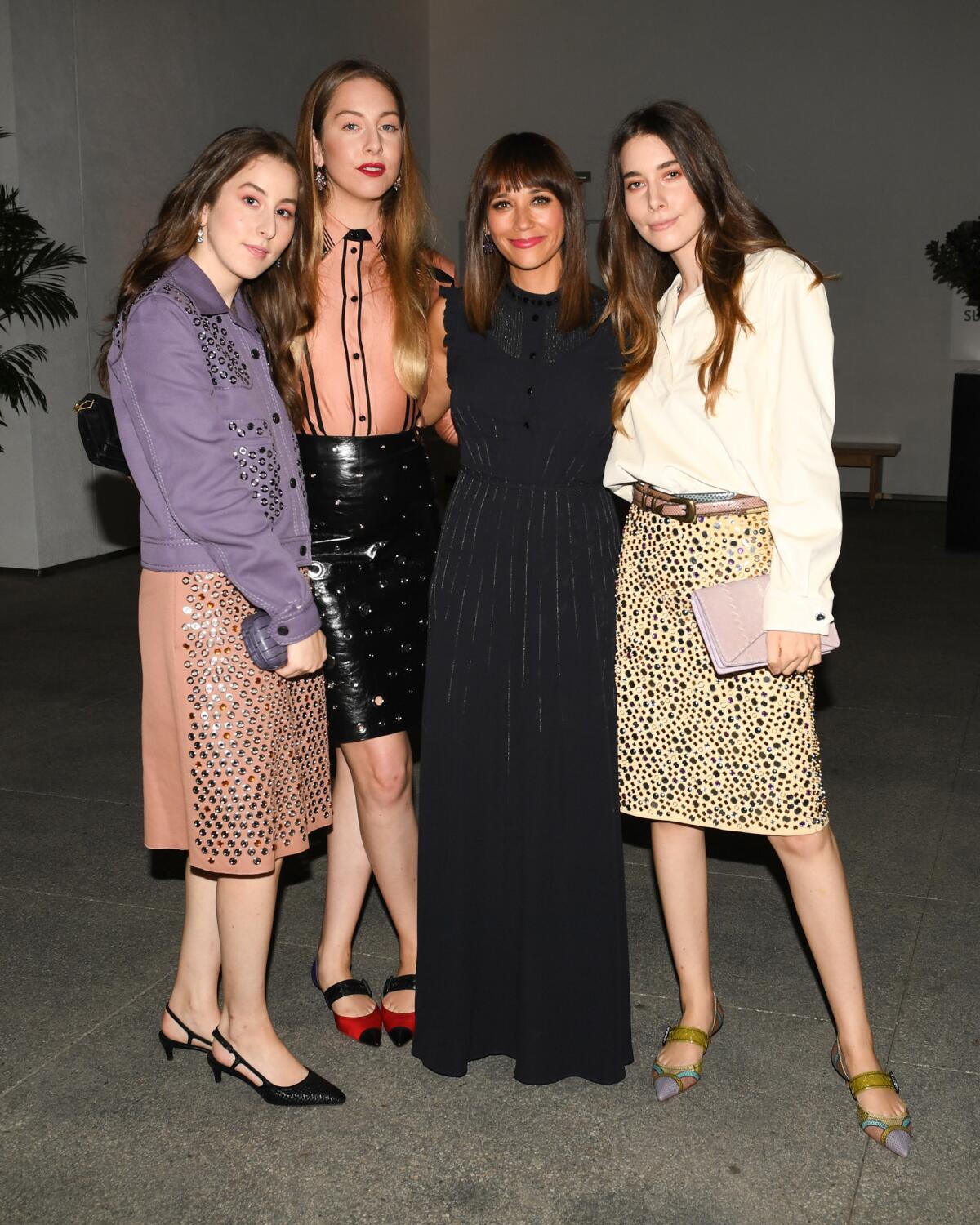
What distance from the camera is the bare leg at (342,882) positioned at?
2.95 meters

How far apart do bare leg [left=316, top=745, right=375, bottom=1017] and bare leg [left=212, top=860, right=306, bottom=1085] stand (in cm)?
37

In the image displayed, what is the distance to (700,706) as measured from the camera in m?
2.44

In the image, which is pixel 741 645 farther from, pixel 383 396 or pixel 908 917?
pixel 908 917

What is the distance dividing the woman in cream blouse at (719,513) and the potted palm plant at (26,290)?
19.9ft

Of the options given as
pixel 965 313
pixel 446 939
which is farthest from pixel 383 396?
pixel 965 313

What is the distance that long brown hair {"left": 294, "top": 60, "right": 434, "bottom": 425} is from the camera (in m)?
2.60

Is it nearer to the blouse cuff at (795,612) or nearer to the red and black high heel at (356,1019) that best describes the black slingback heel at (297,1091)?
the red and black high heel at (356,1019)

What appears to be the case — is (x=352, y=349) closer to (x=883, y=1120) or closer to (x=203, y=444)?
(x=203, y=444)

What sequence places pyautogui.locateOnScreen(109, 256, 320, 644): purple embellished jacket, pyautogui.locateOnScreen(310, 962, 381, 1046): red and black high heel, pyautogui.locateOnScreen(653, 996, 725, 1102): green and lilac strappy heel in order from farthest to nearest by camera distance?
pyautogui.locateOnScreen(310, 962, 381, 1046): red and black high heel
pyautogui.locateOnScreen(653, 996, 725, 1102): green and lilac strappy heel
pyautogui.locateOnScreen(109, 256, 320, 644): purple embellished jacket

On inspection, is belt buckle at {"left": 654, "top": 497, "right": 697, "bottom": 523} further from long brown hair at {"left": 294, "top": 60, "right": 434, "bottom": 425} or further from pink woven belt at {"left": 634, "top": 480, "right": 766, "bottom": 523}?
long brown hair at {"left": 294, "top": 60, "right": 434, "bottom": 425}

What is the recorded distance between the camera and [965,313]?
1171 cm

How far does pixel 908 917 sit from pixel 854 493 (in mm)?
9500

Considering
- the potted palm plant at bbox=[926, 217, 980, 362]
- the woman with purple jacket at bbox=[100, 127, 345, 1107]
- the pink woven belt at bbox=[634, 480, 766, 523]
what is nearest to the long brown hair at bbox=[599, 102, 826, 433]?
the pink woven belt at bbox=[634, 480, 766, 523]

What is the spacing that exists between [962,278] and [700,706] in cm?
896
